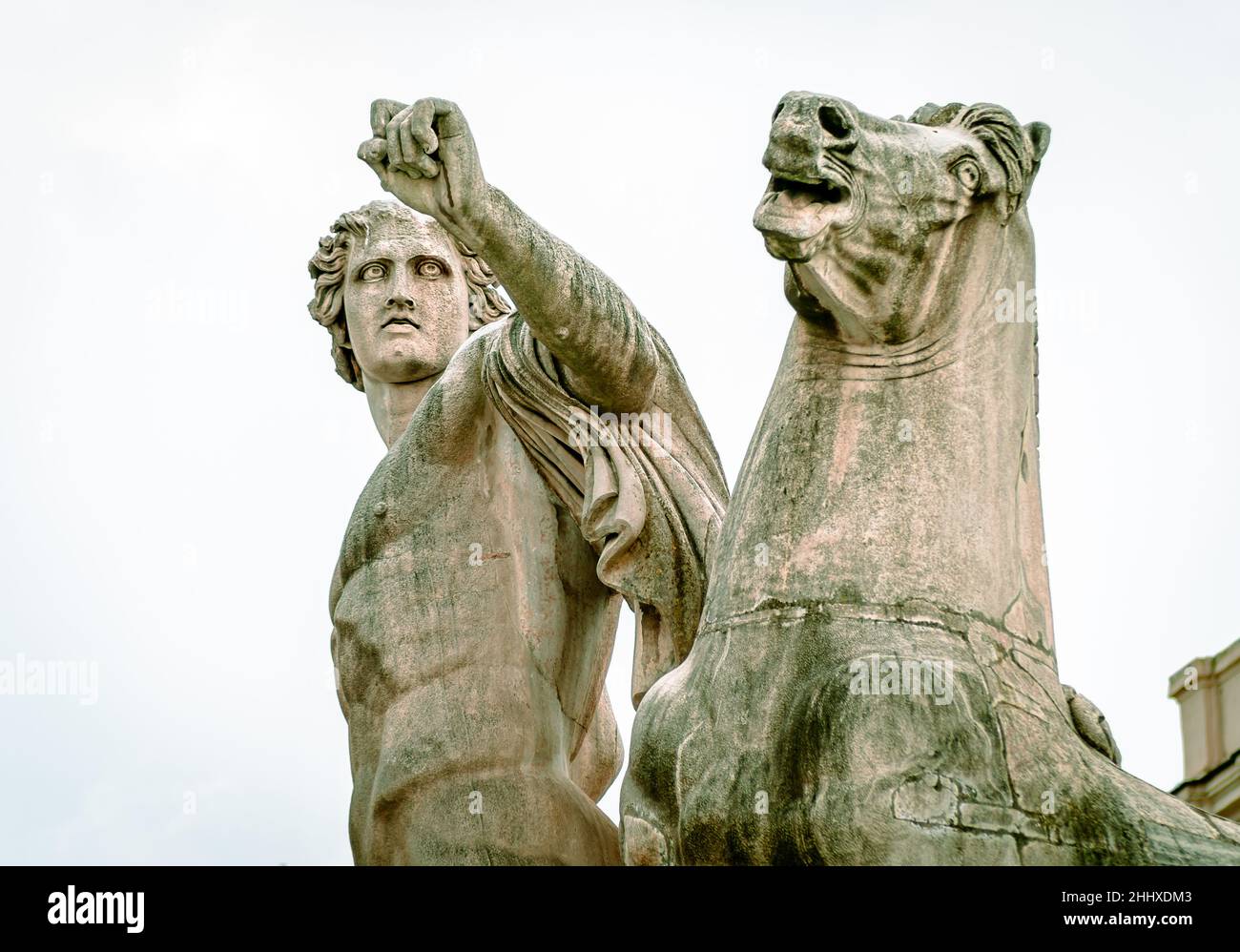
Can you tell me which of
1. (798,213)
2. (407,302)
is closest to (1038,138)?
(798,213)

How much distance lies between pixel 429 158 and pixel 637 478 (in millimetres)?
1190

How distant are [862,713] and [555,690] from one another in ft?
7.40

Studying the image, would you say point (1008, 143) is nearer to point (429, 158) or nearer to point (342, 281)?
point (429, 158)

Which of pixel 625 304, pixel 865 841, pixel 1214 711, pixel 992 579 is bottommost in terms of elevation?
pixel 865 841

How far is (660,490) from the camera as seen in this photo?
368 inches

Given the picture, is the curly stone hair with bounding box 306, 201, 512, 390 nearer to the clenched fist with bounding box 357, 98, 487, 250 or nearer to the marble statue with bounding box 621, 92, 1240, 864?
the clenched fist with bounding box 357, 98, 487, 250

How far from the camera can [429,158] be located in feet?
28.8

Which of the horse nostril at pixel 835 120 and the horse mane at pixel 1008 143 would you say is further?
the horse mane at pixel 1008 143

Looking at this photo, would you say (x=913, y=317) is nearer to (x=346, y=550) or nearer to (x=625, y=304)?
(x=625, y=304)

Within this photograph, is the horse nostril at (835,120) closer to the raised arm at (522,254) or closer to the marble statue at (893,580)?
the marble statue at (893,580)

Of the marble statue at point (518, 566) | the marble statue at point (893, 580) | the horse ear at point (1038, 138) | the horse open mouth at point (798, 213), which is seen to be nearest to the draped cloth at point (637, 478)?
the marble statue at point (518, 566)

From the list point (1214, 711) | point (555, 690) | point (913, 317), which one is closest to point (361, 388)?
point (555, 690)

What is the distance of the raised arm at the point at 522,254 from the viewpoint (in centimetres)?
879

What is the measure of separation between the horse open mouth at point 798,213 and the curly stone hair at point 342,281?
2.95 m
